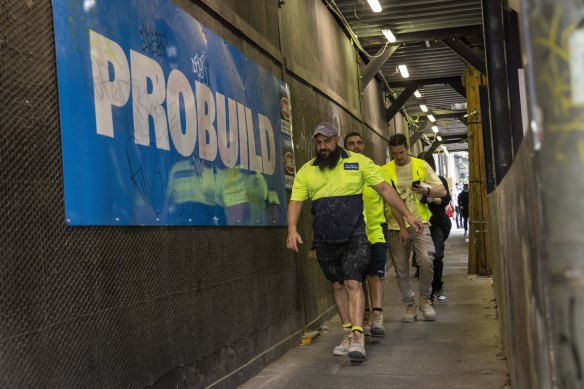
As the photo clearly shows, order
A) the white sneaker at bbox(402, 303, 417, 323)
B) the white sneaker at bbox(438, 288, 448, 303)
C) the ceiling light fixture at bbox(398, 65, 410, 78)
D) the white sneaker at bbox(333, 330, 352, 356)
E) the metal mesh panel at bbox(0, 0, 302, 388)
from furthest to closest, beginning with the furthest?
1. the ceiling light fixture at bbox(398, 65, 410, 78)
2. the white sneaker at bbox(438, 288, 448, 303)
3. the white sneaker at bbox(402, 303, 417, 323)
4. the white sneaker at bbox(333, 330, 352, 356)
5. the metal mesh panel at bbox(0, 0, 302, 388)

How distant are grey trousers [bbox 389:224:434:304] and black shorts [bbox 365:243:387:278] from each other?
1105mm

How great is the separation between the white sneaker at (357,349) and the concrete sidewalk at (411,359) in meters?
0.06

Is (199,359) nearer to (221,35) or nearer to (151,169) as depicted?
(151,169)

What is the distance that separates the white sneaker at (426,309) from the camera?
7.63 metres

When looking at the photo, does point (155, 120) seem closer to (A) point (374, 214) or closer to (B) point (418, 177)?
(A) point (374, 214)

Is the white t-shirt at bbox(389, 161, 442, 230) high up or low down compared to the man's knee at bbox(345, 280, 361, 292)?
up

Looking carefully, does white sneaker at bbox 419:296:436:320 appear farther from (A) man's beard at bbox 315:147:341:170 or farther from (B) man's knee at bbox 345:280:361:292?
(A) man's beard at bbox 315:147:341:170

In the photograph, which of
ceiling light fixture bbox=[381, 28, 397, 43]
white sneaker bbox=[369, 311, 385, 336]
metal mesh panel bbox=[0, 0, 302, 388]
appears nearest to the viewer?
metal mesh panel bbox=[0, 0, 302, 388]

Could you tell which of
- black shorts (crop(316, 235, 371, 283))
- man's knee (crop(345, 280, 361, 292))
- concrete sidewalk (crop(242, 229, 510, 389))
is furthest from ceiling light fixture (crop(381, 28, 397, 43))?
man's knee (crop(345, 280, 361, 292))

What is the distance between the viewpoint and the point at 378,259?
638cm

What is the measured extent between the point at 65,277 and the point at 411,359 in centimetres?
338

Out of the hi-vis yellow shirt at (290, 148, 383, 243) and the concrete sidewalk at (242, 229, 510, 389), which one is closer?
the concrete sidewalk at (242, 229, 510, 389)

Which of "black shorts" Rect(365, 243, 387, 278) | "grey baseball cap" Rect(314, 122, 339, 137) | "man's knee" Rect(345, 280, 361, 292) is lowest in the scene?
"man's knee" Rect(345, 280, 361, 292)

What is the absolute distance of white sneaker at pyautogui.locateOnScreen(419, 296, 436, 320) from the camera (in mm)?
7629
